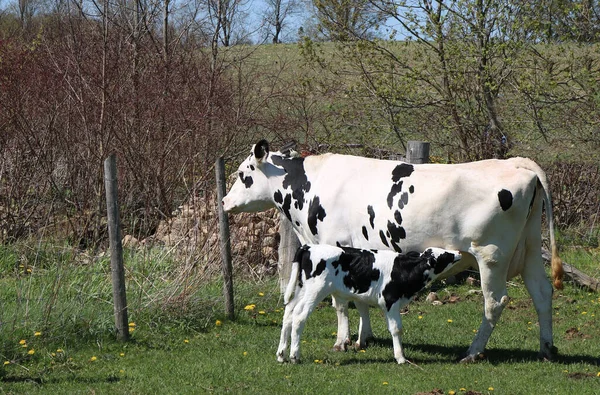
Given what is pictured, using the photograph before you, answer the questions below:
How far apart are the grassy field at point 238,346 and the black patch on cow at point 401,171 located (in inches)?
68.6

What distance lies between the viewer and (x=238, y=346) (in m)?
8.41

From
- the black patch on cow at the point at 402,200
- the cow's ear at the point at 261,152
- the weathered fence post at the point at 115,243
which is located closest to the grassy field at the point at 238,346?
the weathered fence post at the point at 115,243

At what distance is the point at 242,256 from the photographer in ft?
37.7

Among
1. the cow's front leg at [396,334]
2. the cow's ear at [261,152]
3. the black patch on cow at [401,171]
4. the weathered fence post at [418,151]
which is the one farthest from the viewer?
the weathered fence post at [418,151]

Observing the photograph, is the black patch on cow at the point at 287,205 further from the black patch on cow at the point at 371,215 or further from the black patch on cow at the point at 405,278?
the black patch on cow at the point at 405,278

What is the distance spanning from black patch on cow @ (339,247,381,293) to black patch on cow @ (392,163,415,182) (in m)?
1.06

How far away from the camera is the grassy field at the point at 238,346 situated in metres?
6.96

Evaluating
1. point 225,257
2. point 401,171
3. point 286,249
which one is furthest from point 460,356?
point 286,249

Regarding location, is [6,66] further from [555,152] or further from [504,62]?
[555,152]

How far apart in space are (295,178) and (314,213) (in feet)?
1.79

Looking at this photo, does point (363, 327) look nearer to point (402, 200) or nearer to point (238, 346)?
point (238, 346)

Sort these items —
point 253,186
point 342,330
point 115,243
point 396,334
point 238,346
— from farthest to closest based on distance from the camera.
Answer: point 253,186 → point 342,330 → point 238,346 → point 115,243 → point 396,334

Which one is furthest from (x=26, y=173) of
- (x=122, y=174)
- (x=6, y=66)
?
(x=6, y=66)

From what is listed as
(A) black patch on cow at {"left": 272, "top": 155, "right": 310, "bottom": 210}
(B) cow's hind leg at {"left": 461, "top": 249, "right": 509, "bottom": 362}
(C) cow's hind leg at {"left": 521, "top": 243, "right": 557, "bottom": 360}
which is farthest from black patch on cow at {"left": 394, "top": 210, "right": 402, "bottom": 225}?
(C) cow's hind leg at {"left": 521, "top": 243, "right": 557, "bottom": 360}
